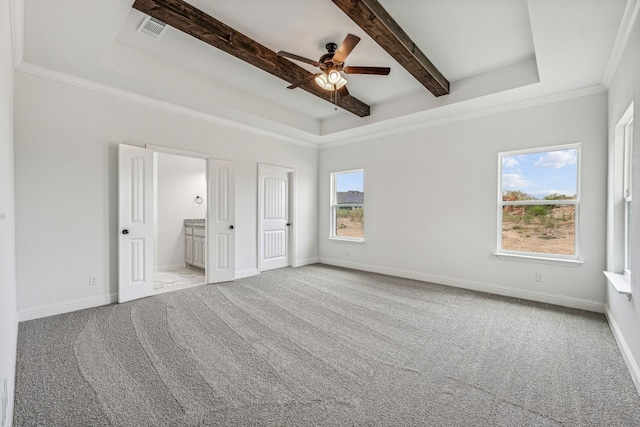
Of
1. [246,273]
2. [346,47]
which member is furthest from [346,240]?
[346,47]

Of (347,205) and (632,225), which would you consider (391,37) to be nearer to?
(632,225)

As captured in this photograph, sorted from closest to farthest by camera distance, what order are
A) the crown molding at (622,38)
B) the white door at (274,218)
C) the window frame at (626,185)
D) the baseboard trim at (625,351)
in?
the baseboard trim at (625,351) → the crown molding at (622,38) → the window frame at (626,185) → the white door at (274,218)

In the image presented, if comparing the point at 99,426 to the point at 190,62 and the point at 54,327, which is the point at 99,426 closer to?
the point at 54,327

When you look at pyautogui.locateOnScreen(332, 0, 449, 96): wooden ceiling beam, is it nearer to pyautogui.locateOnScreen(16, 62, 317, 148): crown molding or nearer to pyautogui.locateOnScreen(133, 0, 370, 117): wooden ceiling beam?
pyautogui.locateOnScreen(133, 0, 370, 117): wooden ceiling beam

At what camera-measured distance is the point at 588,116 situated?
11.1ft

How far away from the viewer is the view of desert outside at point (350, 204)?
5.74 metres

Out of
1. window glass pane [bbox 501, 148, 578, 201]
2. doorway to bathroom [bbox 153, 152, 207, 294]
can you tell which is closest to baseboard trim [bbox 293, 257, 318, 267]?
doorway to bathroom [bbox 153, 152, 207, 294]

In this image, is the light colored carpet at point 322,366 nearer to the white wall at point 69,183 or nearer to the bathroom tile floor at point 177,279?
the white wall at point 69,183

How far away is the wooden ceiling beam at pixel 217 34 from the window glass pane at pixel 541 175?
3.08 m

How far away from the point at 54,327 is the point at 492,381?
3.97 metres

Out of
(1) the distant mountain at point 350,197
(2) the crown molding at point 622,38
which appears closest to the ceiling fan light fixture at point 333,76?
(2) the crown molding at point 622,38

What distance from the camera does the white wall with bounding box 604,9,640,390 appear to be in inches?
80.4

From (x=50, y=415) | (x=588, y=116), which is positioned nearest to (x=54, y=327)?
(x=50, y=415)

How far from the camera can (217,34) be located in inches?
107
